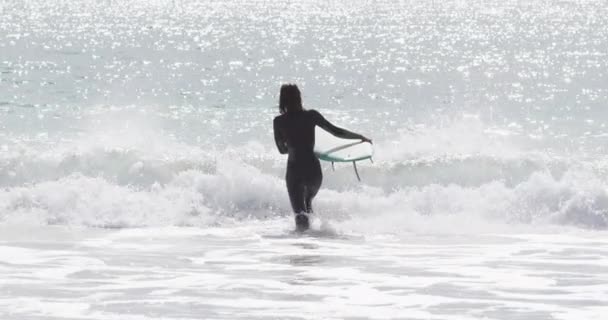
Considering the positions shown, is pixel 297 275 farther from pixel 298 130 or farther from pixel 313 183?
pixel 298 130

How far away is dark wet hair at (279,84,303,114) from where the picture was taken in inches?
458

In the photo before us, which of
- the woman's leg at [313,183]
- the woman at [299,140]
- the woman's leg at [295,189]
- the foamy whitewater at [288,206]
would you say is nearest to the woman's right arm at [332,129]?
the woman at [299,140]

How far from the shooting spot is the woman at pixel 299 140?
11.8 m

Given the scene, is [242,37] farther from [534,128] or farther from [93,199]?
[93,199]

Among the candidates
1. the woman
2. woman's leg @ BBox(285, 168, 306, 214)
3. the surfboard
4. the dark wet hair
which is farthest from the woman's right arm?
the surfboard

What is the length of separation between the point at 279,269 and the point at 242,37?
65708 mm

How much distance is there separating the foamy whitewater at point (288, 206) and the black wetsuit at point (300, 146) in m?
0.54

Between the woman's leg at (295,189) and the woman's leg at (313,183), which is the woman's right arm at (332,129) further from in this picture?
the woman's leg at (295,189)

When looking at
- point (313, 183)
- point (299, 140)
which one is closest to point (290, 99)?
point (299, 140)

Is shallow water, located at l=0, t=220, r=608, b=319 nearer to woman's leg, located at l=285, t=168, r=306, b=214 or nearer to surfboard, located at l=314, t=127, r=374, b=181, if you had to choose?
woman's leg, located at l=285, t=168, r=306, b=214

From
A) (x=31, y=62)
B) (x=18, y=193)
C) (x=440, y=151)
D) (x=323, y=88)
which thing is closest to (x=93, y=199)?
(x=18, y=193)

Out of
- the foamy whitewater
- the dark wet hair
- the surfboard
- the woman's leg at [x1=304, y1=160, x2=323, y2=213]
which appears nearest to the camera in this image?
the foamy whitewater

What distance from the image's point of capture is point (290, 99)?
11.7 m

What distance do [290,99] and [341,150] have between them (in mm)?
1794
